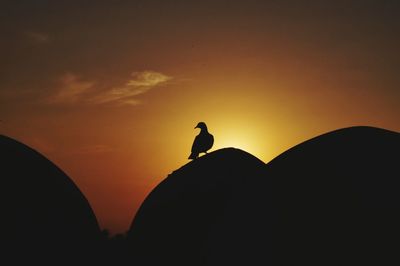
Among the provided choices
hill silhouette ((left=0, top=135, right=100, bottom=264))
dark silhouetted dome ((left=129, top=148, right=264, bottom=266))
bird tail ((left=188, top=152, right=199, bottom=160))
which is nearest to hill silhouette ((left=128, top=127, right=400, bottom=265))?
hill silhouette ((left=0, top=135, right=100, bottom=264))

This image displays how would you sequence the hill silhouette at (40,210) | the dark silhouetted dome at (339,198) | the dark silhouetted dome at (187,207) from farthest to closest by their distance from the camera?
the dark silhouetted dome at (187,207), the hill silhouette at (40,210), the dark silhouetted dome at (339,198)

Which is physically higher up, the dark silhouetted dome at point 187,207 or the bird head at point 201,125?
the bird head at point 201,125

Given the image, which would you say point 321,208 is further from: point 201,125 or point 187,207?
point 201,125

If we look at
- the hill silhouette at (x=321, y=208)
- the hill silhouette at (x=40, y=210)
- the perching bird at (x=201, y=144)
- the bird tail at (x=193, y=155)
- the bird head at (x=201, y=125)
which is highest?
the bird head at (x=201, y=125)

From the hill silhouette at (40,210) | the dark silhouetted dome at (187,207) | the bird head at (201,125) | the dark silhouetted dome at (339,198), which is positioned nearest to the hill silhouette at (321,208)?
the dark silhouetted dome at (339,198)

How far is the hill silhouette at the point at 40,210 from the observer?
11.3 meters

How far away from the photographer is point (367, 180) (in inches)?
329

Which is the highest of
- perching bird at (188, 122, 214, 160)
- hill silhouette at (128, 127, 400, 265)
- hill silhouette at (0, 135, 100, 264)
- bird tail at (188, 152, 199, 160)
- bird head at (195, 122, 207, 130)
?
bird head at (195, 122, 207, 130)

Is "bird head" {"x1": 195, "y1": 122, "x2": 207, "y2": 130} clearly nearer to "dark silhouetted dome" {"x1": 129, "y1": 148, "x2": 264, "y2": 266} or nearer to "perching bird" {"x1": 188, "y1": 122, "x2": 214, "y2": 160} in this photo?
"perching bird" {"x1": 188, "y1": 122, "x2": 214, "y2": 160}

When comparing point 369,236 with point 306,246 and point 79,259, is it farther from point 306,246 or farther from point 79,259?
point 79,259

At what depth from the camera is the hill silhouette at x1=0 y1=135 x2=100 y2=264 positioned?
11.3 metres

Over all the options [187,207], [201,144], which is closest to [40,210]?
[187,207]

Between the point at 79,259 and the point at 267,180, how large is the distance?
202 inches

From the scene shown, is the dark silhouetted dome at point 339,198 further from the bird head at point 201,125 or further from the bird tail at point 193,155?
the bird head at point 201,125
